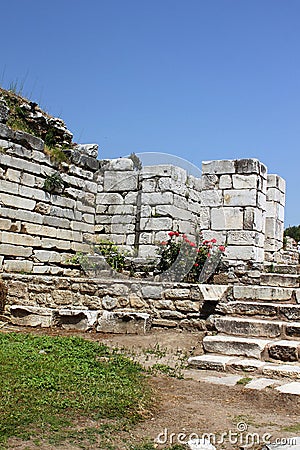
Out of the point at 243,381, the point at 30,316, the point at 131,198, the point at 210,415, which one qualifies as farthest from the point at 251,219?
the point at 210,415

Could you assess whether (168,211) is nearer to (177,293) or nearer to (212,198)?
(212,198)

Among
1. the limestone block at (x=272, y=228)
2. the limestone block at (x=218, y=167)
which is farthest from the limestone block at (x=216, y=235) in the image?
the limestone block at (x=272, y=228)

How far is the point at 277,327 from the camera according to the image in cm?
695

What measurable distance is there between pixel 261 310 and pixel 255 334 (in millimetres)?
569

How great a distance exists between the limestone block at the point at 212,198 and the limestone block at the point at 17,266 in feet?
11.9

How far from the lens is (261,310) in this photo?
7.55 m

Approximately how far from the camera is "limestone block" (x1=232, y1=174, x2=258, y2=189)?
1032 centimetres

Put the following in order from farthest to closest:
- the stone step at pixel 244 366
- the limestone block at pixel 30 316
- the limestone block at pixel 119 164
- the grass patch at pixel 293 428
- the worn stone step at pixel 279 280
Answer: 1. the limestone block at pixel 119 164
2. the worn stone step at pixel 279 280
3. the limestone block at pixel 30 316
4. the stone step at pixel 244 366
5. the grass patch at pixel 293 428

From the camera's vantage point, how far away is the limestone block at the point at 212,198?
1053 cm

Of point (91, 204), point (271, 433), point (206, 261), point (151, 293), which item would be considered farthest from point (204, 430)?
point (91, 204)

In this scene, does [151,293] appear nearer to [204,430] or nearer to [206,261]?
[206,261]

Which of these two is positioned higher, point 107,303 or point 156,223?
point 156,223

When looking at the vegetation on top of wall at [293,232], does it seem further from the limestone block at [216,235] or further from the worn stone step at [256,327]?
the worn stone step at [256,327]

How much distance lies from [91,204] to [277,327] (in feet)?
22.4
